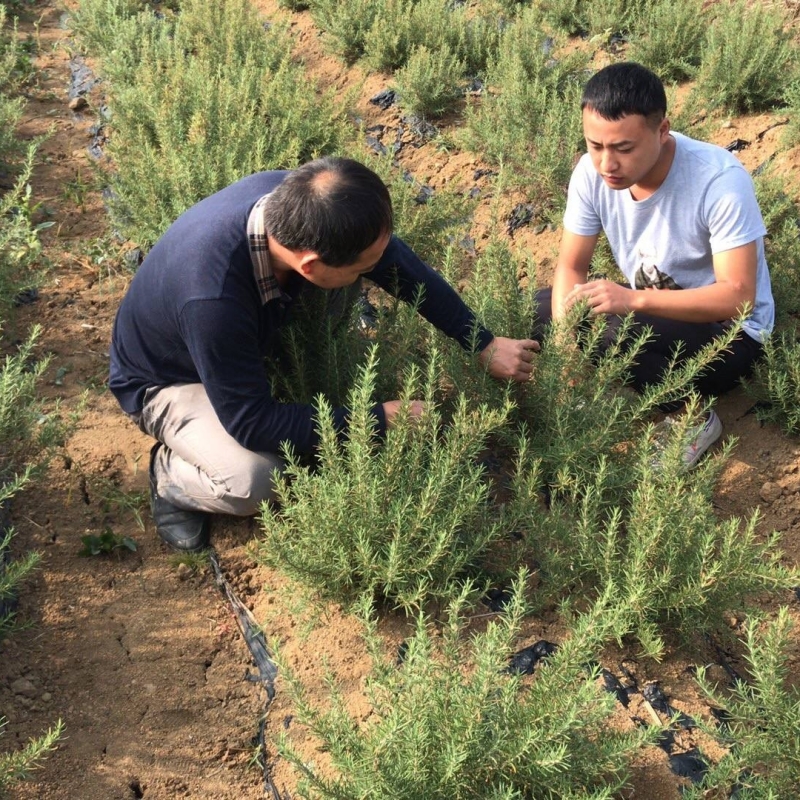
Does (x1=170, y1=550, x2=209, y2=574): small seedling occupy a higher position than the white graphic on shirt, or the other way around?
the white graphic on shirt

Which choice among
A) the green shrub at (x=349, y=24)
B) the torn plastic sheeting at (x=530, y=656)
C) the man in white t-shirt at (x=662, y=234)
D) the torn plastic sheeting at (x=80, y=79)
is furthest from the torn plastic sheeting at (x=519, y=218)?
the torn plastic sheeting at (x=80, y=79)

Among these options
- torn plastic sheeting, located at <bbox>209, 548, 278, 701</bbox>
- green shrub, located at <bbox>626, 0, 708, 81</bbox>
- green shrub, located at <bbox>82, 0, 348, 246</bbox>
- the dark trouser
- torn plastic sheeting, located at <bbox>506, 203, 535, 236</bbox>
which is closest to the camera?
torn plastic sheeting, located at <bbox>209, 548, 278, 701</bbox>

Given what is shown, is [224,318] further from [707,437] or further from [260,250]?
[707,437]

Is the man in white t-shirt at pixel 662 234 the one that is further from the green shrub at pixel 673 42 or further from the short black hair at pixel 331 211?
the green shrub at pixel 673 42

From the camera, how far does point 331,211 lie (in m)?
2.44

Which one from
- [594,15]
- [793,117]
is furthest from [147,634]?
[594,15]

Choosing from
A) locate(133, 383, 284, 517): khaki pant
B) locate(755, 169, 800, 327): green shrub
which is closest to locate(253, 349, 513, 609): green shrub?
locate(133, 383, 284, 517): khaki pant

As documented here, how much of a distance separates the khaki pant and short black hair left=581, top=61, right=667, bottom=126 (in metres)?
1.61

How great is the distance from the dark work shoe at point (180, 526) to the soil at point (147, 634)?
65 mm

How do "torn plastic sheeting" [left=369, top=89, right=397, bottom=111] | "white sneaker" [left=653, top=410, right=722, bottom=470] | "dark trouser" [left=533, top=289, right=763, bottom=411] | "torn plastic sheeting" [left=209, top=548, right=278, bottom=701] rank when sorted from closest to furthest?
"torn plastic sheeting" [left=209, top=548, right=278, bottom=701]
"white sneaker" [left=653, top=410, right=722, bottom=470]
"dark trouser" [left=533, top=289, right=763, bottom=411]
"torn plastic sheeting" [left=369, top=89, right=397, bottom=111]

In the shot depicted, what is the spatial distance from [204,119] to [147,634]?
2753mm

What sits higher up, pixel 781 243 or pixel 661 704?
pixel 781 243

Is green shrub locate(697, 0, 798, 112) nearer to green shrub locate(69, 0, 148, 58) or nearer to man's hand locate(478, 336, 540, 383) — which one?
man's hand locate(478, 336, 540, 383)

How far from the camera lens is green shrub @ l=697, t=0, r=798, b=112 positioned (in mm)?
4922
